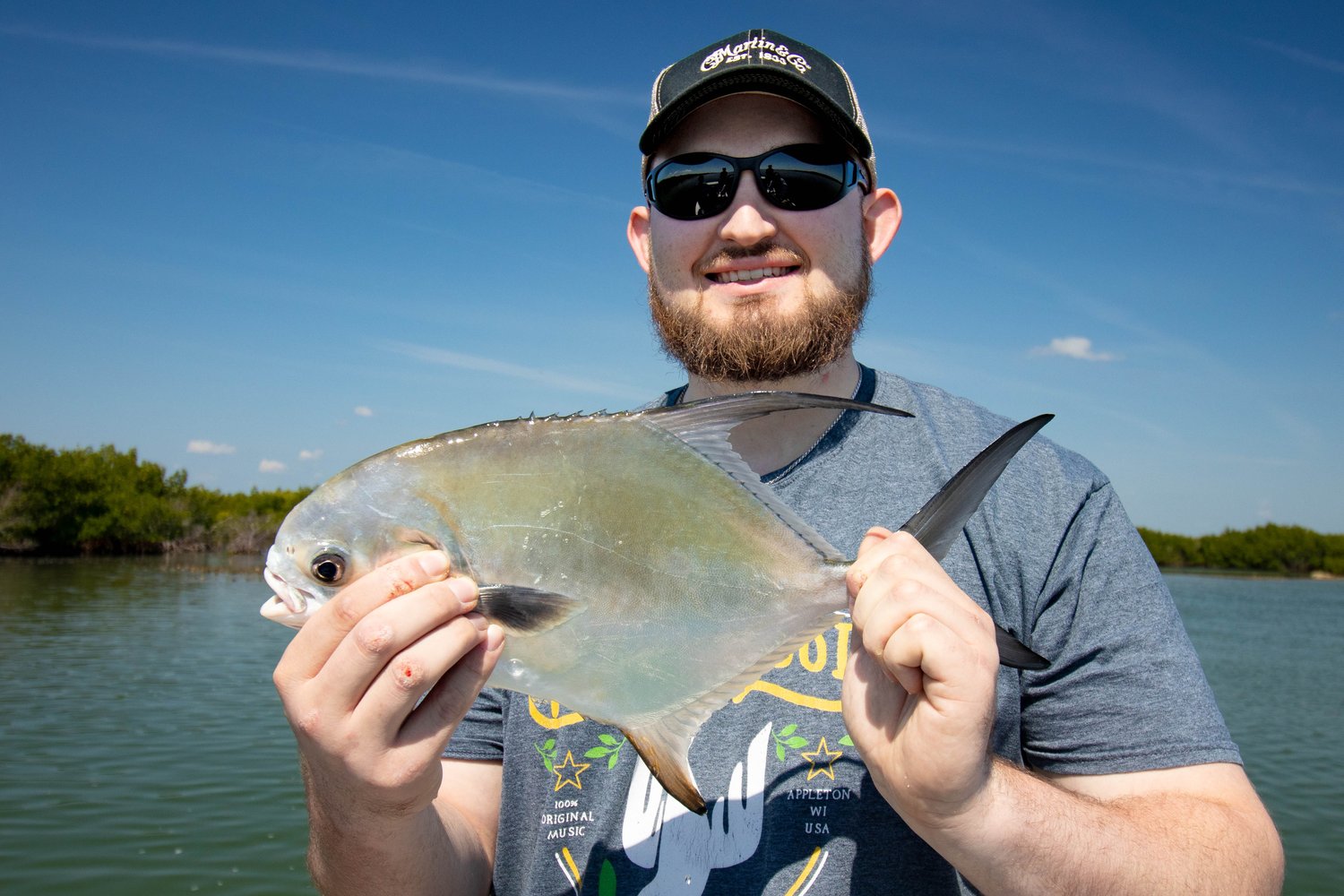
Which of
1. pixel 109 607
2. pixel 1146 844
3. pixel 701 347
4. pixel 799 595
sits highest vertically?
pixel 701 347

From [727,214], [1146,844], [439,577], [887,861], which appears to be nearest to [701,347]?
[727,214]

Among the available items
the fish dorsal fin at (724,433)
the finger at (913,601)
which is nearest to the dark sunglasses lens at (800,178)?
the fish dorsal fin at (724,433)

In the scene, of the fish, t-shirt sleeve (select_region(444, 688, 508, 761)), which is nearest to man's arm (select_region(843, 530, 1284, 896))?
the fish

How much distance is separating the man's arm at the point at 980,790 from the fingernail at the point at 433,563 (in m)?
0.81

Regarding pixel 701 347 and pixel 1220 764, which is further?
pixel 701 347

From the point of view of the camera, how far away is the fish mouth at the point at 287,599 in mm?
1836

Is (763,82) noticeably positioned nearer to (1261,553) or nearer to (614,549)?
(614,549)

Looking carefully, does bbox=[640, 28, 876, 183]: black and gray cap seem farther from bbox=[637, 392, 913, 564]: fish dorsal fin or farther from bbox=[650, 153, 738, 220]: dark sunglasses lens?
bbox=[637, 392, 913, 564]: fish dorsal fin

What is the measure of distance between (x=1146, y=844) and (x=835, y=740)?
0.72m

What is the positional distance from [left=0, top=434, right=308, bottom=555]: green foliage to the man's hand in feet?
208

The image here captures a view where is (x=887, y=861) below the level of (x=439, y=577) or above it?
below

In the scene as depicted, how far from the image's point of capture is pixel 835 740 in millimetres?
2264

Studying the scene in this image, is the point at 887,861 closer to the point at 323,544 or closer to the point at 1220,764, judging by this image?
the point at 1220,764

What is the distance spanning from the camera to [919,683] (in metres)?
1.56
